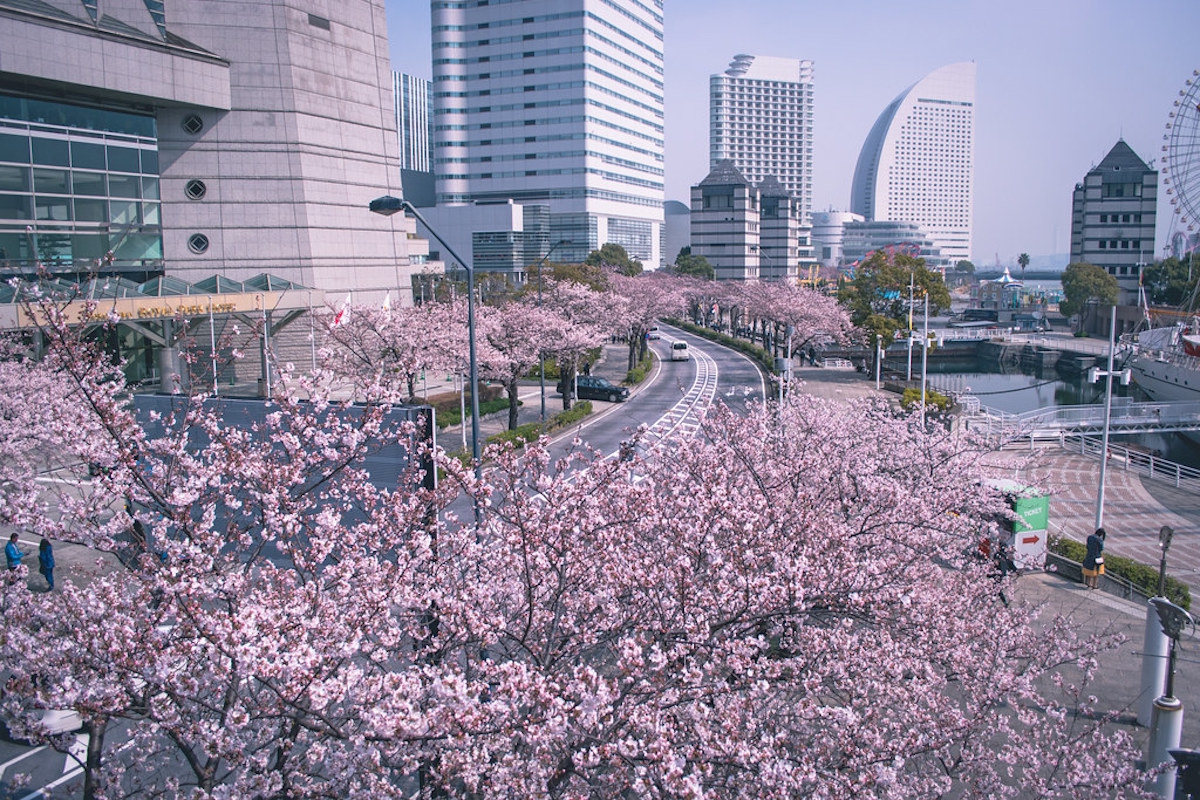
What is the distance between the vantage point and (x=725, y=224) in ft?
370

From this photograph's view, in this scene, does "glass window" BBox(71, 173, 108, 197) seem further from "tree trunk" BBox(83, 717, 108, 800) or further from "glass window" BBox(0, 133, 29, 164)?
"tree trunk" BBox(83, 717, 108, 800)

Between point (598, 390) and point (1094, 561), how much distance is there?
87.2ft

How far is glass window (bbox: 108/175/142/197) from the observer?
3538 centimetres

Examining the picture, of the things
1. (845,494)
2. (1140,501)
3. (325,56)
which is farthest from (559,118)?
(845,494)

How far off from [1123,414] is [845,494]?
123ft

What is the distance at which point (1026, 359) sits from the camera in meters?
84.9

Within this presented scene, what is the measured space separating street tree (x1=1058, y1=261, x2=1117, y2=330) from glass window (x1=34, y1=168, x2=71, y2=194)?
93990mm

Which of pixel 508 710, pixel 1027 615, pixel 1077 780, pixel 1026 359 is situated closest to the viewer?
pixel 508 710

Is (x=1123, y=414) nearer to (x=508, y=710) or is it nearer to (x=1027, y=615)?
(x=1027, y=615)

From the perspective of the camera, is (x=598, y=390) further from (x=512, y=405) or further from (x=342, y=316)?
(x=342, y=316)

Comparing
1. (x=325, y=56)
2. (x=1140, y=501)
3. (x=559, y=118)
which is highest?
(x=559, y=118)

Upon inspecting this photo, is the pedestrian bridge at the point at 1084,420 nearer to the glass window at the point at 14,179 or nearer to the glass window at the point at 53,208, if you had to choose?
the glass window at the point at 53,208

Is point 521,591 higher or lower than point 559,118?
lower

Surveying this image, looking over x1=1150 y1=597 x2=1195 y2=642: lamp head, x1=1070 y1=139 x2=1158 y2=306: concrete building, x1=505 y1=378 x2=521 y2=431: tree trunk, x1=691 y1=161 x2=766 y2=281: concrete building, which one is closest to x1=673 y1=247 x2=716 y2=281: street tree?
x1=691 y1=161 x2=766 y2=281: concrete building
